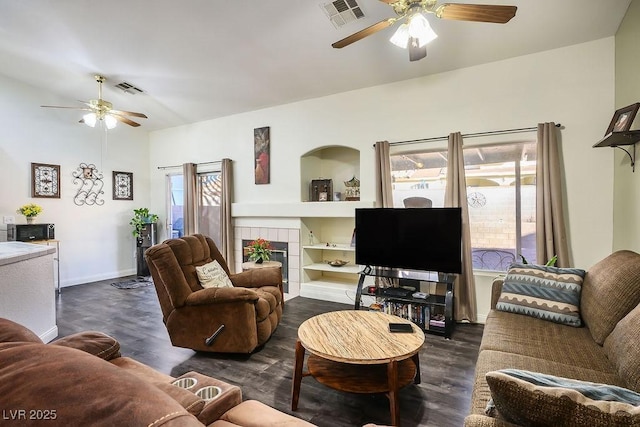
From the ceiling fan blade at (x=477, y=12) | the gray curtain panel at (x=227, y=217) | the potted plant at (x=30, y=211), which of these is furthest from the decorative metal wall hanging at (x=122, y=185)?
the ceiling fan blade at (x=477, y=12)

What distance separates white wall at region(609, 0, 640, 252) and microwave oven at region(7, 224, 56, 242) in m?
7.14

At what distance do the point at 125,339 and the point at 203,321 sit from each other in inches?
43.5

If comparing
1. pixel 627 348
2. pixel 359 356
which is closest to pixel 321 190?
pixel 359 356

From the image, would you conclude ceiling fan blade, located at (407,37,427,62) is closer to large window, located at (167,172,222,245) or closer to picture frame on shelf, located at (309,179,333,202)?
picture frame on shelf, located at (309,179,333,202)

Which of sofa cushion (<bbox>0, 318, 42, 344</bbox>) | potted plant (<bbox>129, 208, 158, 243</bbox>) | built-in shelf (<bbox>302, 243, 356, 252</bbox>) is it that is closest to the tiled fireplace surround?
built-in shelf (<bbox>302, 243, 356, 252</bbox>)

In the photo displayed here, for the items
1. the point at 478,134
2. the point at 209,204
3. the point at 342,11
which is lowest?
the point at 209,204

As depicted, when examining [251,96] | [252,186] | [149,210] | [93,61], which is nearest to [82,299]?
[149,210]

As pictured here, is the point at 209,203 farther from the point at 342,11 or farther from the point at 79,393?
the point at 79,393

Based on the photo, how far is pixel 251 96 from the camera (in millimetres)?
4691

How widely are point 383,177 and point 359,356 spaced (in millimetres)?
2562

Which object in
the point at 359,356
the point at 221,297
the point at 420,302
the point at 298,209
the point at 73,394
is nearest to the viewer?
the point at 73,394

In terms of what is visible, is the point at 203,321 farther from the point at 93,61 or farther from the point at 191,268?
the point at 93,61

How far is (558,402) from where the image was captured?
0.80 m

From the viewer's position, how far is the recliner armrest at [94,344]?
1.43m
